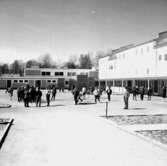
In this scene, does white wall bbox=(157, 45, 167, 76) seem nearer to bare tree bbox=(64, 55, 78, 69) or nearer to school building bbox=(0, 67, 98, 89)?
school building bbox=(0, 67, 98, 89)

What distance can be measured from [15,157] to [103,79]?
4674 centimetres

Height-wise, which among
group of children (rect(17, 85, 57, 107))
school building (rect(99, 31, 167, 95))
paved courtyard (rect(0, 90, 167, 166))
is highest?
school building (rect(99, 31, 167, 95))

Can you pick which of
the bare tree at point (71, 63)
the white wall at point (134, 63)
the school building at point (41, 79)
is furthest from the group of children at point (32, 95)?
the bare tree at point (71, 63)

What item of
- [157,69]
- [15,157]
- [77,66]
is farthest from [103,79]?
[77,66]

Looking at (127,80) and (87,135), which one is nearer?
(87,135)

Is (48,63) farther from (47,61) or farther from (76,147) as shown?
(76,147)

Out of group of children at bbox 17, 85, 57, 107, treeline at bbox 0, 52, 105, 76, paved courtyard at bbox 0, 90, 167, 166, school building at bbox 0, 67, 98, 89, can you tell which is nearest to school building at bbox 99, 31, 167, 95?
school building at bbox 0, 67, 98, 89

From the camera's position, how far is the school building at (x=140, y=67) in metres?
33.3

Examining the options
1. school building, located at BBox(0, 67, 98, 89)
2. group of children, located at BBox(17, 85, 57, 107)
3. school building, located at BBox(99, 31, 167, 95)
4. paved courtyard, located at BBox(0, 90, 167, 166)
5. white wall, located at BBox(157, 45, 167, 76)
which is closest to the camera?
paved courtyard, located at BBox(0, 90, 167, 166)

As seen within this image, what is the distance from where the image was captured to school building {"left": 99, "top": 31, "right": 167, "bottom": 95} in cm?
3328

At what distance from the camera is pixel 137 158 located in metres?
6.61

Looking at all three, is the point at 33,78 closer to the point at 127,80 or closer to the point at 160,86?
the point at 127,80

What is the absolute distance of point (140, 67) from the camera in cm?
3862

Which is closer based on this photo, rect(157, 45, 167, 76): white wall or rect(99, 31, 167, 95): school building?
rect(157, 45, 167, 76): white wall
